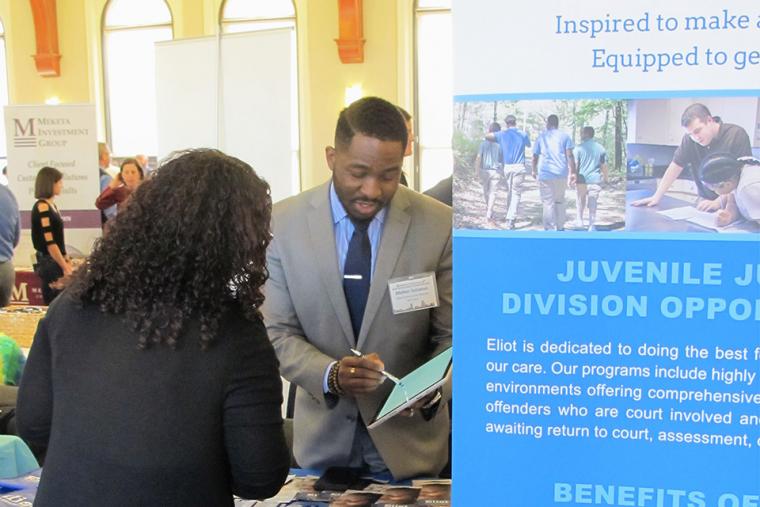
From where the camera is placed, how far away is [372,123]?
5.41ft

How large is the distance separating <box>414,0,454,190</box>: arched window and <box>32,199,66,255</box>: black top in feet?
16.0

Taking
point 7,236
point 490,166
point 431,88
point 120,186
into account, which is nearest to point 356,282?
point 490,166

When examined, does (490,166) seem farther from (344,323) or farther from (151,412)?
(344,323)

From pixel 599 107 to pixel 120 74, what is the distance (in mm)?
10867

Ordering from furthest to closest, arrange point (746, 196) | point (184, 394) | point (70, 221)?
point (70, 221) < point (184, 394) < point (746, 196)

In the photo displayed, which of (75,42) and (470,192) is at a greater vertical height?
(75,42)

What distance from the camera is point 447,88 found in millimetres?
9289

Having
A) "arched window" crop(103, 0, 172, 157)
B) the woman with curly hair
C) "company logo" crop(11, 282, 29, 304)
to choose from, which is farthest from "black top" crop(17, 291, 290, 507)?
"arched window" crop(103, 0, 172, 157)

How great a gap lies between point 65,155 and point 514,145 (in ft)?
21.6

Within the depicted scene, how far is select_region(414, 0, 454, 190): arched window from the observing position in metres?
9.40

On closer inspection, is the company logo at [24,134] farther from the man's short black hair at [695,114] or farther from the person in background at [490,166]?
the man's short black hair at [695,114]

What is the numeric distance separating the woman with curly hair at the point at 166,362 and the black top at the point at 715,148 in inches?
24.4

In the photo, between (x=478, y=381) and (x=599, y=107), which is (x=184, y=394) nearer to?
(x=478, y=381)

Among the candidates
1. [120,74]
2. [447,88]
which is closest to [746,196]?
[447,88]
